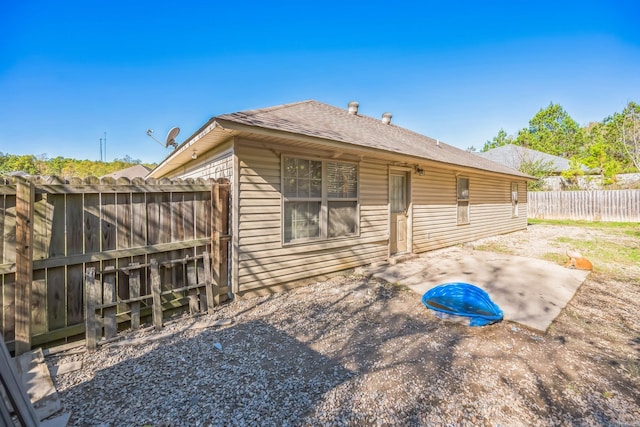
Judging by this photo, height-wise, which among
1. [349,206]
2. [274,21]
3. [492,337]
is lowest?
[492,337]

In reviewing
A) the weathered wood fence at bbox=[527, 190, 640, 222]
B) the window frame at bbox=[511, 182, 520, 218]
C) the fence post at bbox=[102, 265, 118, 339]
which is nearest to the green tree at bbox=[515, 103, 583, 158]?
the weathered wood fence at bbox=[527, 190, 640, 222]

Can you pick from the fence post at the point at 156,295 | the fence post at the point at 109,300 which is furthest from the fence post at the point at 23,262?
the fence post at the point at 156,295

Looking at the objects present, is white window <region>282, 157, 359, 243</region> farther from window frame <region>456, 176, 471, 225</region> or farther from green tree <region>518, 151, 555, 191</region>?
green tree <region>518, 151, 555, 191</region>

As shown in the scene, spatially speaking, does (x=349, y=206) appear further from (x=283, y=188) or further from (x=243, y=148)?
(x=243, y=148)

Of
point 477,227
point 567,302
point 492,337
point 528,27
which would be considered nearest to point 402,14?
point 528,27

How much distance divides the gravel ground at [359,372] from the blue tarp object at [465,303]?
131mm

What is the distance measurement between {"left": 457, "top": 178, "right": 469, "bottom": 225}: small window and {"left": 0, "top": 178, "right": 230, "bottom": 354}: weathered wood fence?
25.5ft

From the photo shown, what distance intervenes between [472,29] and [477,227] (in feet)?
27.4

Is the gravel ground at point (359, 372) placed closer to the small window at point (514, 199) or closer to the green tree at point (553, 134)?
the small window at point (514, 199)

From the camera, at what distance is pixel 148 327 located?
3342 mm

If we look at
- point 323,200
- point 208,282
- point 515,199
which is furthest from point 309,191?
point 515,199

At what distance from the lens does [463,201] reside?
8.86 metres

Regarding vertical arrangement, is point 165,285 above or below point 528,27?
below

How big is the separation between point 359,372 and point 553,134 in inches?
1838
